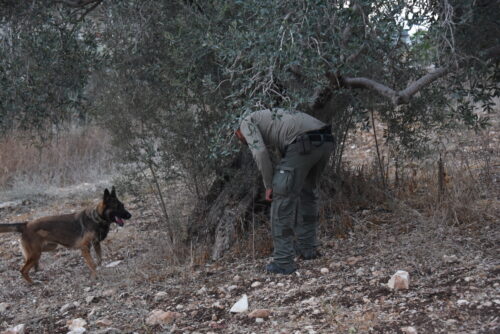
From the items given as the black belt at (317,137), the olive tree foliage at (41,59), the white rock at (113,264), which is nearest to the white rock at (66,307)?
the white rock at (113,264)

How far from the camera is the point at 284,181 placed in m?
5.96

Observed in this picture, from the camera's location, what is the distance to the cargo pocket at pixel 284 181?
5965 mm

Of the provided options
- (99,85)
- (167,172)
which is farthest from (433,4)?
(99,85)

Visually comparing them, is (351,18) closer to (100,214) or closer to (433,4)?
(433,4)

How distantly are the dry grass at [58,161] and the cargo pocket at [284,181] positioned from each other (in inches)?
343

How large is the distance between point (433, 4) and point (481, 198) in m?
3.08

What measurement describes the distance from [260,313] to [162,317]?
0.95m

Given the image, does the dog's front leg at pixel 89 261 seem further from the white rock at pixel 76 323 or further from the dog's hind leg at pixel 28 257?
the white rock at pixel 76 323

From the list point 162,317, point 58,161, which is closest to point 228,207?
point 162,317

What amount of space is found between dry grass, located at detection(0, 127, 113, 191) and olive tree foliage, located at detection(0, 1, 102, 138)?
677cm

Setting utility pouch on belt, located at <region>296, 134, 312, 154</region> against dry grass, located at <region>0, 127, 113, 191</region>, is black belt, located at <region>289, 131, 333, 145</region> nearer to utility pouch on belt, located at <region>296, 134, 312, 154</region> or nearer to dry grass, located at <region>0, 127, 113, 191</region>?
utility pouch on belt, located at <region>296, 134, 312, 154</region>

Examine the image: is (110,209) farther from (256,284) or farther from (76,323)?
(256,284)

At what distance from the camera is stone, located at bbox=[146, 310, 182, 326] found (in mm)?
5527

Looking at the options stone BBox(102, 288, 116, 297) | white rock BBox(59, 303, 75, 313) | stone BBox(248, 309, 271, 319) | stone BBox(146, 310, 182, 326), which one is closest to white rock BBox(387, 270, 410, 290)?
stone BBox(248, 309, 271, 319)
